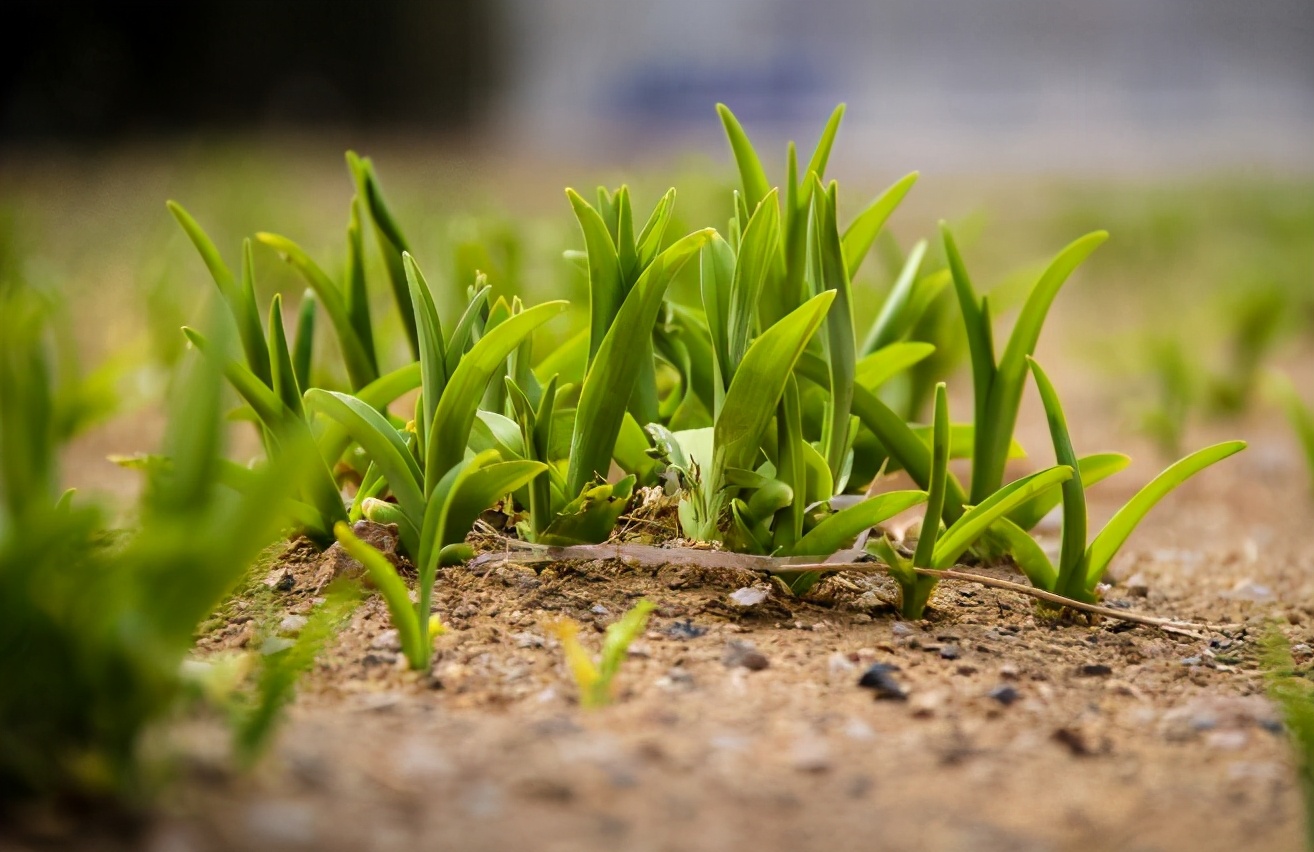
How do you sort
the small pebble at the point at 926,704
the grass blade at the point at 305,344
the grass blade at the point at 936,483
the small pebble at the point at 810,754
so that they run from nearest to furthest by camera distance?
the small pebble at the point at 810,754 → the small pebble at the point at 926,704 → the grass blade at the point at 936,483 → the grass blade at the point at 305,344

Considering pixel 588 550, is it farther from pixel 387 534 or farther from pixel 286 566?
pixel 286 566

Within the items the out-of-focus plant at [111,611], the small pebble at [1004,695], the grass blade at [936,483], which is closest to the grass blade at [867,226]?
the grass blade at [936,483]

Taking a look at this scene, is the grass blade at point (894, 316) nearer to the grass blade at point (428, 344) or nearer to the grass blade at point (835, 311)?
the grass blade at point (835, 311)

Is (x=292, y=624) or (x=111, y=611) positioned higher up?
(x=111, y=611)

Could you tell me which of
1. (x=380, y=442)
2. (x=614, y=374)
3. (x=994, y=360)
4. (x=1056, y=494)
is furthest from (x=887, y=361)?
(x=380, y=442)

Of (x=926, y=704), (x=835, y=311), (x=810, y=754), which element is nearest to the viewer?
(x=810, y=754)

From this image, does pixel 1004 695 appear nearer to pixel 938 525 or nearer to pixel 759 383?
pixel 938 525

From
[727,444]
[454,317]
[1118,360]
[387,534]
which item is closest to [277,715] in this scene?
[387,534]

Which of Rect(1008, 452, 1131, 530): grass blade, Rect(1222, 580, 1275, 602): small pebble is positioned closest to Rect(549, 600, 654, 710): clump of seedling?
Rect(1008, 452, 1131, 530): grass blade
